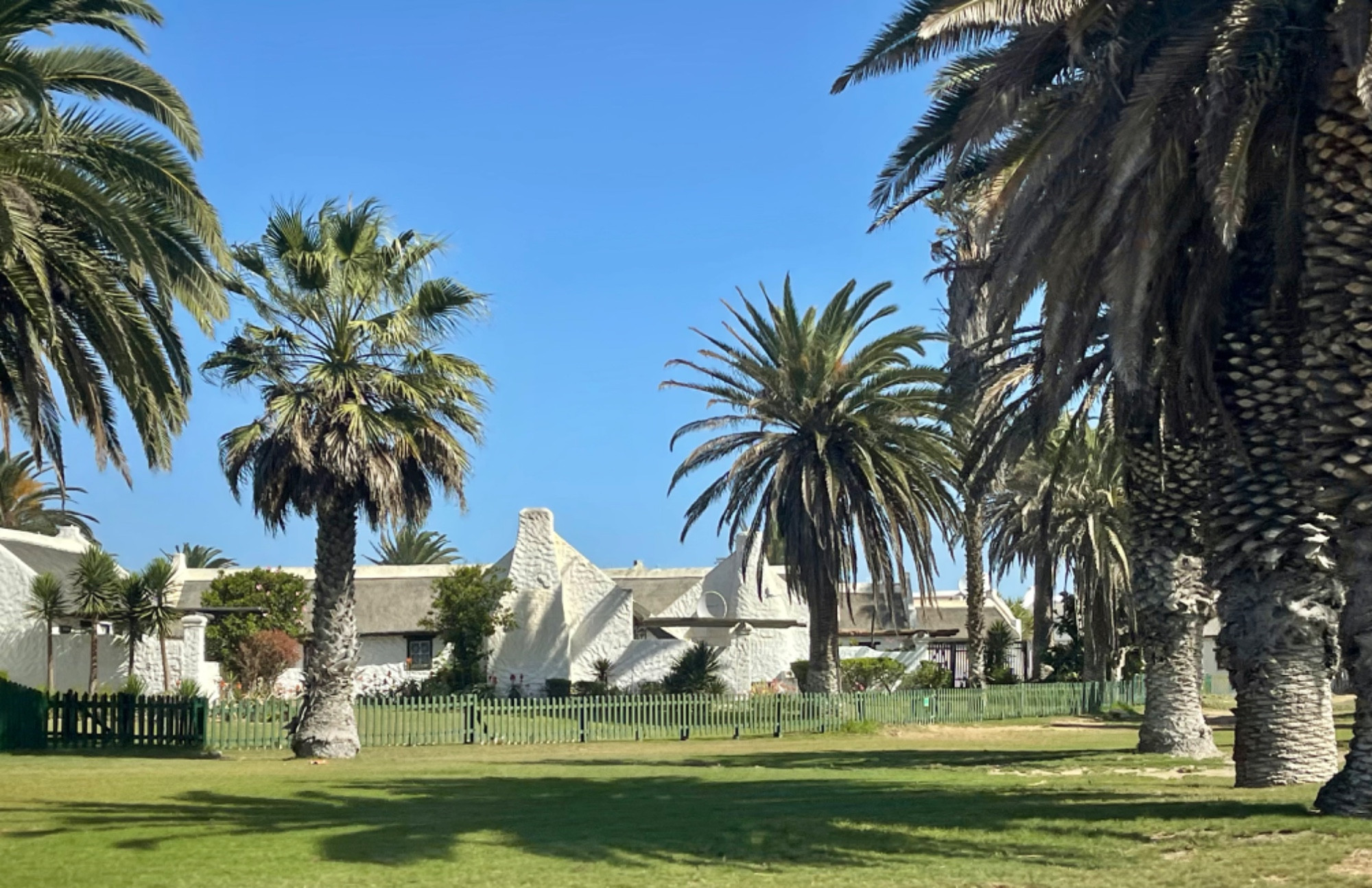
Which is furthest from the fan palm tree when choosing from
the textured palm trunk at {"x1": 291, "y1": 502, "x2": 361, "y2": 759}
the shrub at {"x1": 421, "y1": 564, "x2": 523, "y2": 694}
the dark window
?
the dark window

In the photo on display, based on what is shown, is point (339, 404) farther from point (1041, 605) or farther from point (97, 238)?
point (1041, 605)

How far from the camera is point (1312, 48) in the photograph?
1376 cm

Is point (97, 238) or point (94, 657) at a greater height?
point (97, 238)

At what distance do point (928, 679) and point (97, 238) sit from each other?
1496 inches

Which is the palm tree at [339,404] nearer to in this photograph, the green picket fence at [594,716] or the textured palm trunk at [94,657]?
the green picket fence at [594,716]

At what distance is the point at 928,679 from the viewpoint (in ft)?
164

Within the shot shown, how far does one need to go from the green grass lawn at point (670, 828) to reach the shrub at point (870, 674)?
23.2 meters

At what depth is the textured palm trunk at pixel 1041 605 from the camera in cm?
3553

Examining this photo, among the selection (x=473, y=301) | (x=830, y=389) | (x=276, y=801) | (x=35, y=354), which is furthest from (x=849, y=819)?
(x=830, y=389)

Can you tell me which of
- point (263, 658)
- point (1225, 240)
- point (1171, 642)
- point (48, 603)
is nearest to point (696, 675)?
point (263, 658)

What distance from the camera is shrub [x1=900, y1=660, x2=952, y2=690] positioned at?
4962 cm

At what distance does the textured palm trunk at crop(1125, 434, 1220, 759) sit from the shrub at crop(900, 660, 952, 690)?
23746 mm

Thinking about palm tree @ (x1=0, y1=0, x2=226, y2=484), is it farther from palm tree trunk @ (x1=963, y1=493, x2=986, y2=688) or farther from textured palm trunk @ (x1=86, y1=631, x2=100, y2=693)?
palm tree trunk @ (x1=963, y1=493, x2=986, y2=688)

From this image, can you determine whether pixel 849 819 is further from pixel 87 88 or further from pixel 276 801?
pixel 87 88
